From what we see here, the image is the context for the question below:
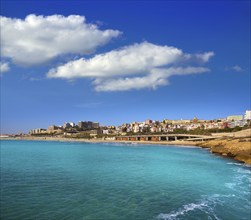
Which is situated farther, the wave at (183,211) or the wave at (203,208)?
the wave at (203,208)

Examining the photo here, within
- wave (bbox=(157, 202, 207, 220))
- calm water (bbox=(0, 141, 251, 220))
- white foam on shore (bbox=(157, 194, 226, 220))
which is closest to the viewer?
wave (bbox=(157, 202, 207, 220))

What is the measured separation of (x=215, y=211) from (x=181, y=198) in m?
4.46

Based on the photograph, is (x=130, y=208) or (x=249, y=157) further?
(x=249, y=157)

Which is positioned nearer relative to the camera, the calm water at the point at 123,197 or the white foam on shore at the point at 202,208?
the white foam on shore at the point at 202,208

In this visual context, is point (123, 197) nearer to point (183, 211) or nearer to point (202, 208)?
point (183, 211)

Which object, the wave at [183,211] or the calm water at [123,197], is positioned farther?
the calm water at [123,197]

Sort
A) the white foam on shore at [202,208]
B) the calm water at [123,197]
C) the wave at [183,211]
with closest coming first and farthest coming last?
the wave at [183,211]
the white foam on shore at [202,208]
the calm water at [123,197]

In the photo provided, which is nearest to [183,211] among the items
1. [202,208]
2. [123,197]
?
[202,208]

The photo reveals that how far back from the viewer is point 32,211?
21.9 meters

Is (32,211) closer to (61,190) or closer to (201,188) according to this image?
(61,190)

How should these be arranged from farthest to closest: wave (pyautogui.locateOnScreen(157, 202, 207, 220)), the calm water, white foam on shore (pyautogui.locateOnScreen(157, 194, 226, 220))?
the calm water < white foam on shore (pyautogui.locateOnScreen(157, 194, 226, 220)) < wave (pyautogui.locateOnScreen(157, 202, 207, 220))

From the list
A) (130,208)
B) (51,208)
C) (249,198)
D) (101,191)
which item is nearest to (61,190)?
(101,191)

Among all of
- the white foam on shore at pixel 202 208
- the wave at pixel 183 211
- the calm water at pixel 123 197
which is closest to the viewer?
the wave at pixel 183 211

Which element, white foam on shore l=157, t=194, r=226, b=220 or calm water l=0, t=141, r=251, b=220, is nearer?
white foam on shore l=157, t=194, r=226, b=220
